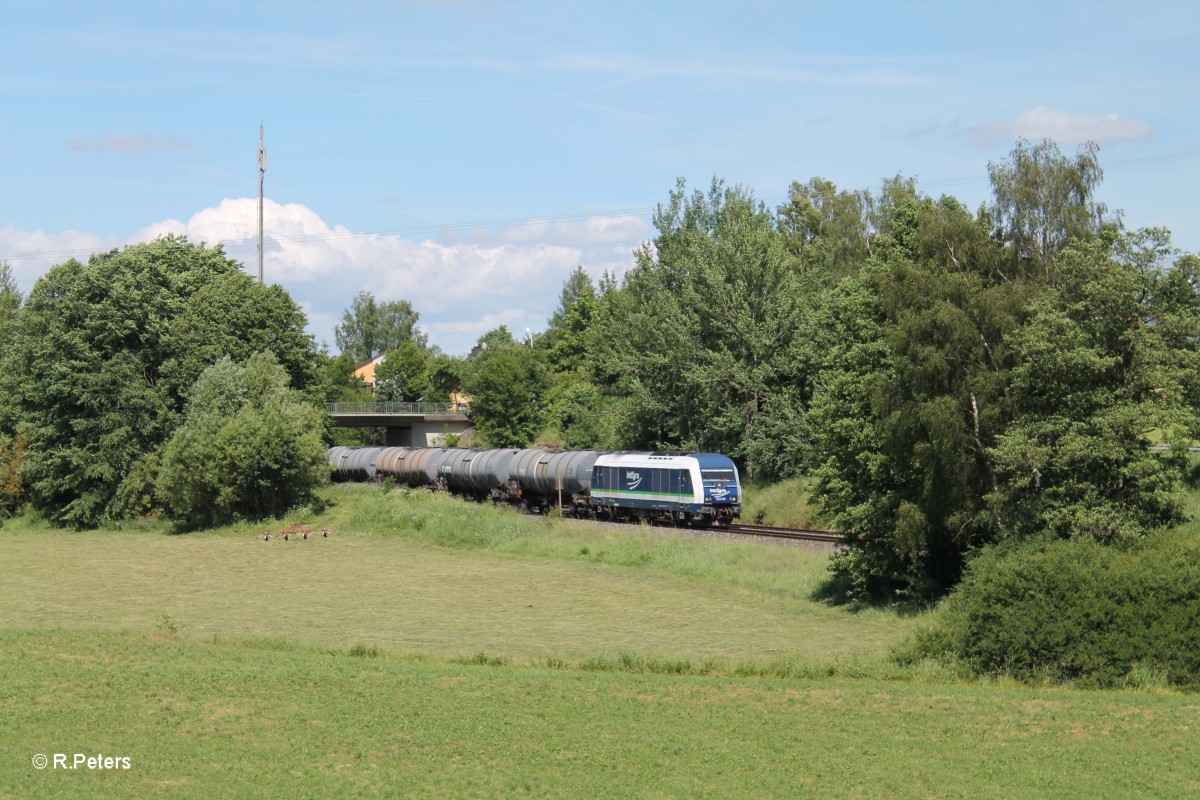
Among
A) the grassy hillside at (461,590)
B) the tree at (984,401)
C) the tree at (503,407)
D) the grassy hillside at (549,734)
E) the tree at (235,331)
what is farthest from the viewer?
the tree at (503,407)

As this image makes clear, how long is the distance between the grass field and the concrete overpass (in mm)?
61304

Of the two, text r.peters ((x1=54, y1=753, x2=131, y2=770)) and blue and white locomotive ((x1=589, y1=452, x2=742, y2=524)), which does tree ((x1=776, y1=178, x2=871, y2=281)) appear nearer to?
blue and white locomotive ((x1=589, y1=452, x2=742, y2=524))

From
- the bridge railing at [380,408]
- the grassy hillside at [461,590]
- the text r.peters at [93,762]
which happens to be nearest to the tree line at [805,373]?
the grassy hillside at [461,590]

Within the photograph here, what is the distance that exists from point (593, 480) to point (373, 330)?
12084 centimetres

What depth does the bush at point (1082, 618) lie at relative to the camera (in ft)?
77.3

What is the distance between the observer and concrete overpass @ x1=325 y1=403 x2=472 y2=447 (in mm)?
101062

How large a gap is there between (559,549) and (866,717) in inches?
1113

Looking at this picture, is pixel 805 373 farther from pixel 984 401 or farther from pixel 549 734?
pixel 549 734

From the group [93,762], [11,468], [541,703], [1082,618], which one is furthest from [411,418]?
[93,762]

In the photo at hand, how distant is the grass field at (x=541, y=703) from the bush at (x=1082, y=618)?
4.62ft

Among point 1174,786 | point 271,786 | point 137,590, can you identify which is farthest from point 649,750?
point 137,590

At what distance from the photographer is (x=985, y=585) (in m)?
25.4

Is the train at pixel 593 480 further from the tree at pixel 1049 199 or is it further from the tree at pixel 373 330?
the tree at pixel 373 330

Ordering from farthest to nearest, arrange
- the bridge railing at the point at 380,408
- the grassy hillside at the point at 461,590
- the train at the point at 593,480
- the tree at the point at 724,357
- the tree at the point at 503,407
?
the bridge railing at the point at 380,408, the tree at the point at 503,407, the tree at the point at 724,357, the train at the point at 593,480, the grassy hillside at the point at 461,590
